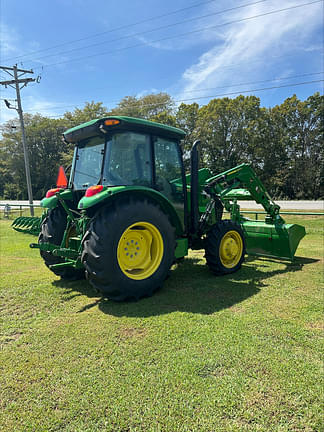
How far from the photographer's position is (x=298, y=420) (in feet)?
6.11

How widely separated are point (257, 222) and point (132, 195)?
397cm

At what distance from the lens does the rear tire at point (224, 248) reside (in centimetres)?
502

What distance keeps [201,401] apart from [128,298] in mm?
1934

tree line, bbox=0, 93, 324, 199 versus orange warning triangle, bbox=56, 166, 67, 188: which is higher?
tree line, bbox=0, 93, 324, 199

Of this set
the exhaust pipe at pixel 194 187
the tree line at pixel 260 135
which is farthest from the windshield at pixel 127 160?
the tree line at pixel 260 135

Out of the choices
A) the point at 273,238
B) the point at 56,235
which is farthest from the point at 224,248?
the point at 56,235

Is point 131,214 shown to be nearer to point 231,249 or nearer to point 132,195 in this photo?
point 132,195

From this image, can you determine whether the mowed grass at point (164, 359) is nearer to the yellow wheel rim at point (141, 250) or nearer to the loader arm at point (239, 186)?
the yellow wheel rim at point (141, 250)

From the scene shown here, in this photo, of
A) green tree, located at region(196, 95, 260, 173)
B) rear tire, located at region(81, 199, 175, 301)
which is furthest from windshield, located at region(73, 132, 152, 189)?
green tree, located at region(196, 95, 260, 173)

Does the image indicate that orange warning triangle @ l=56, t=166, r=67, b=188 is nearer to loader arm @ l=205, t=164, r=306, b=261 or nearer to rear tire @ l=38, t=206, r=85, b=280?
rear tire @ l=38, t=206, r=85, b=280

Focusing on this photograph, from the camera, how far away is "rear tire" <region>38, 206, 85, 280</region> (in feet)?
15.6

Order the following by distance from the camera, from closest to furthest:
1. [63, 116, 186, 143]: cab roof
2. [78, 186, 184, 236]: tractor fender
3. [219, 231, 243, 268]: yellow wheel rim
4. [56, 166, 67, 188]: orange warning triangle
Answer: [78, 186, 184, 236]: tractor fender, [63, 116, 186, 143]: cab roof, [56, 166, 67, 188]: orange warning triangle, [219, 231, 243, 268]: yellow wheel rim

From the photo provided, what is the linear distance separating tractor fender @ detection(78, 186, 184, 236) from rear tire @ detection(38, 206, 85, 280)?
1304 mm

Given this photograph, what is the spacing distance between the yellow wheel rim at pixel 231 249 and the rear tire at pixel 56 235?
2.48 meters
